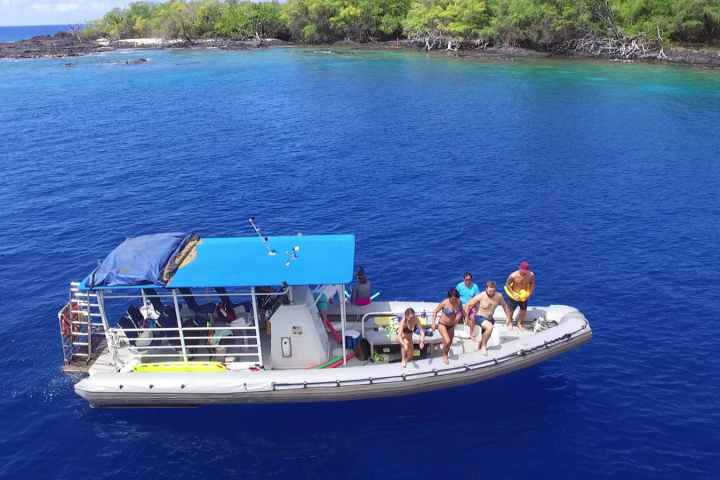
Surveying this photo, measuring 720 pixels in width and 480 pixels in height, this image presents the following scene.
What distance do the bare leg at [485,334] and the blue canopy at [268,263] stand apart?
3.83m

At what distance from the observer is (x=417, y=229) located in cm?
2680

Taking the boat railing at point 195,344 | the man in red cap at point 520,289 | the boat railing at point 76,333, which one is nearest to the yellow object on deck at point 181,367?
the boat railing at point 195,344

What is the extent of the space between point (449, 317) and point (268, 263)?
186 inches

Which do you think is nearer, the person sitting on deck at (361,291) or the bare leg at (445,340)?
the bare leg at (445,340)

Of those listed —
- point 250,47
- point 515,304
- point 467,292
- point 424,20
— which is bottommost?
point 515,304

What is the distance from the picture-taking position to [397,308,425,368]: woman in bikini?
14.3 metres

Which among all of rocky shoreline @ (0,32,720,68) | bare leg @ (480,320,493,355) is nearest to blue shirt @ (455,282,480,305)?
bare leg @ (480,320,493,355)

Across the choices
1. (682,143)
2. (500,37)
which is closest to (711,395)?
(682,143)

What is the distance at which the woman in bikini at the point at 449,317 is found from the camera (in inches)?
564

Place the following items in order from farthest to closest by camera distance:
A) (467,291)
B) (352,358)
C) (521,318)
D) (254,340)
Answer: (521,318), (467,291), (254,340), (352,358)

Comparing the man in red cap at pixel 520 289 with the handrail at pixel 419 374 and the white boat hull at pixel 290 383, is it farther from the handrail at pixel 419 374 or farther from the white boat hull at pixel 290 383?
the white boat hull at pixel 290 383

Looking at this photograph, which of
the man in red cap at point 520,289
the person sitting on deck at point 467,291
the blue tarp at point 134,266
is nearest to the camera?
the blue tarp at point 134,266

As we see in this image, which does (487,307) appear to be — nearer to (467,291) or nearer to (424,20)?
(467,291)

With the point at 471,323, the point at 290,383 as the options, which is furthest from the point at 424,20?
the point at 290,383
